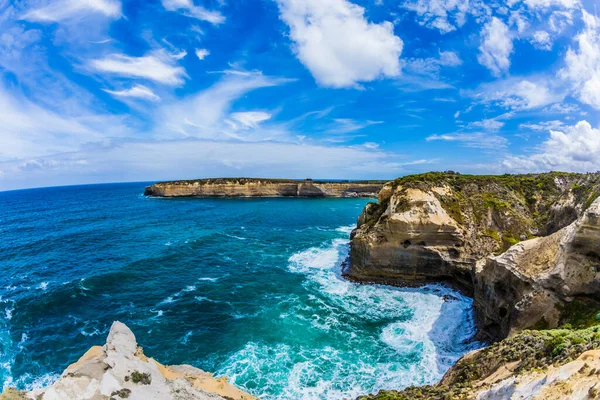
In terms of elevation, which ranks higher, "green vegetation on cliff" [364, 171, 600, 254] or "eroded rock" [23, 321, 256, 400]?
"green vegetation on cliff" [364, 171, 600, 254]

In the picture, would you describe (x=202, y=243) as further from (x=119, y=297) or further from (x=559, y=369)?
(x=559, y=369)

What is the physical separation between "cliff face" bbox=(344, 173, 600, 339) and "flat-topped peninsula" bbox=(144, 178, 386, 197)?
88.2m

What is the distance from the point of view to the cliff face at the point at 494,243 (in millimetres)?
18406

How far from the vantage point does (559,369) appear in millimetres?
10359

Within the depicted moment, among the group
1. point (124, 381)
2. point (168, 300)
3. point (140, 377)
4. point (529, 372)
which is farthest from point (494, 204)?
point (124, 381)

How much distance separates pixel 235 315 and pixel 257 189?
107 meters

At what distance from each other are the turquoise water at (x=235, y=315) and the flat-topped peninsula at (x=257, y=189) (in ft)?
262

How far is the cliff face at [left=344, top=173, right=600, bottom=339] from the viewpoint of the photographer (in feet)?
60.4

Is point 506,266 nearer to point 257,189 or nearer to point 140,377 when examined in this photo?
point 140,377

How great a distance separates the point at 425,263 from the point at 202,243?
34.9m

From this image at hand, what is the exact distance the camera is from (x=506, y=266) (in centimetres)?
2136

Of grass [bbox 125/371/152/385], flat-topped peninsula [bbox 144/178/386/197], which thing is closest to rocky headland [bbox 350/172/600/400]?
grass [bbox 125/371/152/385]

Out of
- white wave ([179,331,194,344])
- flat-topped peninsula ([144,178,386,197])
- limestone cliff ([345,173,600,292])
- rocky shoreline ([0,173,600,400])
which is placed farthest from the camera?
flat-topped peninsula ([144,178,386,197])

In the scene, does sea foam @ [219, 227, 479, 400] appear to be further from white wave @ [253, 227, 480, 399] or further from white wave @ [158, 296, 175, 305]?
white wave @ [158, 296, 175, 305]
